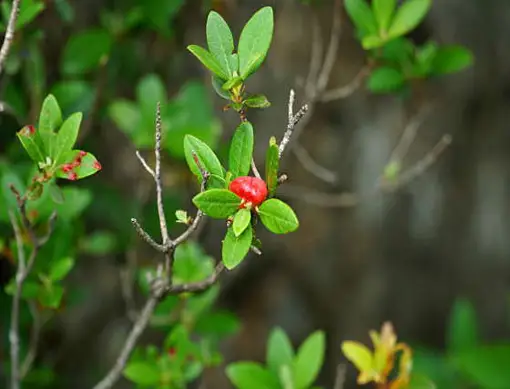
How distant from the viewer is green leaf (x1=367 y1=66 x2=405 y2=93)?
1.26 metres

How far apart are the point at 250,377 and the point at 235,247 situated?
39cm

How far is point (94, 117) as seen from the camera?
56.8 inches

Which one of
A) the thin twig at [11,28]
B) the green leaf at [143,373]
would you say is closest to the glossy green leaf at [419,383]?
the green leaf at [143,373]

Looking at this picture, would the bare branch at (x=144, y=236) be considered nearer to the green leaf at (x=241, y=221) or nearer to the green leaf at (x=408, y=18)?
the green leaf at (x=241, y=221)

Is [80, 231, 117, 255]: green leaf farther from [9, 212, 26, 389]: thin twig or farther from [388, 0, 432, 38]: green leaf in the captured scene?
[388, 0, 432, 38]: green leaf

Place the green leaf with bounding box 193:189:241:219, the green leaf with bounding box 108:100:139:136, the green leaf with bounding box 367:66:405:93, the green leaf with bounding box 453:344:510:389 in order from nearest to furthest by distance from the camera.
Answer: the green leaf with bounding box 193:189:241:219
the green leaf with bounding box 367:66:405:93
the green leaf with bounding box 108:100:139:136
the green leaf with bounding box 453:344:510:389

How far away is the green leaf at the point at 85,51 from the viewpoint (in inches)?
52.8

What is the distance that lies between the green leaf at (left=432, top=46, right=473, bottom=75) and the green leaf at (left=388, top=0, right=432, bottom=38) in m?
0.16

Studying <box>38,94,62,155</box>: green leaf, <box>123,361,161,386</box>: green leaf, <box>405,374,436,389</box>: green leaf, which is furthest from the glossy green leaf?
<box>38,94,62,155</box>: green leaf

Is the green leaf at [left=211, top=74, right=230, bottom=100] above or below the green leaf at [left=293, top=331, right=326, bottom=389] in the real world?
above

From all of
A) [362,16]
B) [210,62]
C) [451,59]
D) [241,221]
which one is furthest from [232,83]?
[451,59]

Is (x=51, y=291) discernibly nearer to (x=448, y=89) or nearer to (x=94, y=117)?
(x=94, y=117)

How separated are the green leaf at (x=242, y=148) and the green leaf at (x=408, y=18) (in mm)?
415

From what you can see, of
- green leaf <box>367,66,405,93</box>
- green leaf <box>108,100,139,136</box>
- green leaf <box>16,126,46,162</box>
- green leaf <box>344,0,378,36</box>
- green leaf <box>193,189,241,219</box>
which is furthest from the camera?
green leaf <box>108,100,139,136</box>
